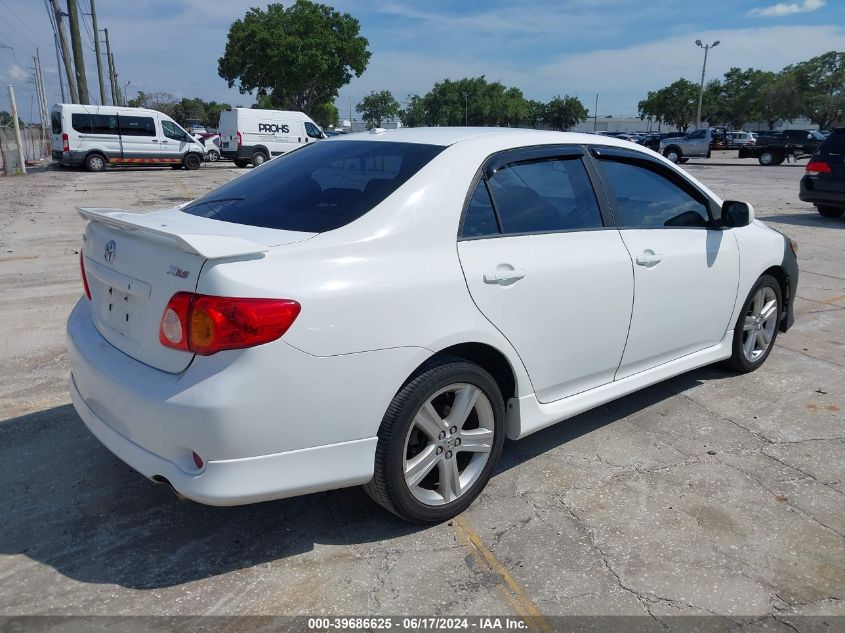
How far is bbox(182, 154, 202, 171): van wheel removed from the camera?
27312mm

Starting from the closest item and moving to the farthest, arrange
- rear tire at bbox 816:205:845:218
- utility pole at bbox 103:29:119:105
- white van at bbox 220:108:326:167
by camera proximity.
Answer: rear tire at bbox 816:205:845:218 < white van at bbox 220:108:326:167 < utility pole at bbox 103:29:119:105

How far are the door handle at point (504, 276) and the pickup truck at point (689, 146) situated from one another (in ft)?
114

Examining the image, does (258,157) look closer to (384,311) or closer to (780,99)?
(384,311)

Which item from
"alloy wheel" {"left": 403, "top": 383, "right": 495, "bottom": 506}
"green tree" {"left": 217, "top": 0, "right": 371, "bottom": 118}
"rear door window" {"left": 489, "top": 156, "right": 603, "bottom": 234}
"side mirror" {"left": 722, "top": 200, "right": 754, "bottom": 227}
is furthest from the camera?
"green tree" {"left": 217, "top": 0, "right": 371, "bottom": 118}

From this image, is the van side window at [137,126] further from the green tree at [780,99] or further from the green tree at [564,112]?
the green tree at [564,112]

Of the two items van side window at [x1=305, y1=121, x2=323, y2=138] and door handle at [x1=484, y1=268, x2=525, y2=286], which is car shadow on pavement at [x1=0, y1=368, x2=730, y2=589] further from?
van side window at [x1=305, y1=121, x2=323, y2=138]

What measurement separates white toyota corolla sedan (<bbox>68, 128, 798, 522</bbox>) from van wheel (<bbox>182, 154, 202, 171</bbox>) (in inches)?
1021

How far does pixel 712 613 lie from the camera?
239 centimetres

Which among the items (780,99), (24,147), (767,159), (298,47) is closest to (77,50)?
(24,147)

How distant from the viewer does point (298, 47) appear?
173 ft

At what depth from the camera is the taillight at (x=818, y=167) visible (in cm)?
1199

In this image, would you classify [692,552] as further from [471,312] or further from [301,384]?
[301,384]

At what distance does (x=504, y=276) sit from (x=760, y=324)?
8.94ft

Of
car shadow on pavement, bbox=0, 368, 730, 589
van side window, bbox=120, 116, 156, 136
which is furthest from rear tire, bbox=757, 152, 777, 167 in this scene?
car shadow on pavement, bbox=0, 368, 730, 589
